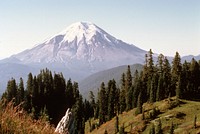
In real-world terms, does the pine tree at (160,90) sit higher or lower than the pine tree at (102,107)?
higher

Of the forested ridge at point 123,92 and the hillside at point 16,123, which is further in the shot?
the forested ridge at point 123,92

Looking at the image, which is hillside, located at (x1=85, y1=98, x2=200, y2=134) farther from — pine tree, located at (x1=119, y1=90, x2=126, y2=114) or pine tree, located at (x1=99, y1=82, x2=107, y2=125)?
pine tree, located at (x1=119, y1=90, x2=126, y2=114)

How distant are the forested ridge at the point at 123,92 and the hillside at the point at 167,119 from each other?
11.4ft

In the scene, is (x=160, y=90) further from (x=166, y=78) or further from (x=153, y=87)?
(x=166, y=78)

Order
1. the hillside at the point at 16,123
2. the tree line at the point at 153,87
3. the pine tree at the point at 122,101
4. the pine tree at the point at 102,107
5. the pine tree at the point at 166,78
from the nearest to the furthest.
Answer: the hillside at the point at 16,123 < the tree line at the point at 153,87 < the pine tree at the point at 166,78 < the pine tree at the point at 102,107 < the pine tree at the point at 122,101

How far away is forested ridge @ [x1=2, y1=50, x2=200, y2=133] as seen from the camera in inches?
4946

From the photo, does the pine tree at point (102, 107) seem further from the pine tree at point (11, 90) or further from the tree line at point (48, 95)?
the pine tree at point (11, 90)

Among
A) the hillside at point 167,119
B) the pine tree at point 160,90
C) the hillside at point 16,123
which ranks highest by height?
the hillside at point 16,123

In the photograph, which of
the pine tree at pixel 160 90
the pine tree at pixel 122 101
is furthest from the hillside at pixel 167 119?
the pine tree at pixel 122 101

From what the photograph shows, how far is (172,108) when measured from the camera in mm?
111438

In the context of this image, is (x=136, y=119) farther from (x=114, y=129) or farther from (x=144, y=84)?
(x=144, y=84)

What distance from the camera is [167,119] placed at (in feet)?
340

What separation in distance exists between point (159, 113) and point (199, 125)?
18654mm

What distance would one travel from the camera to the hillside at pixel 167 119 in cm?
9694
